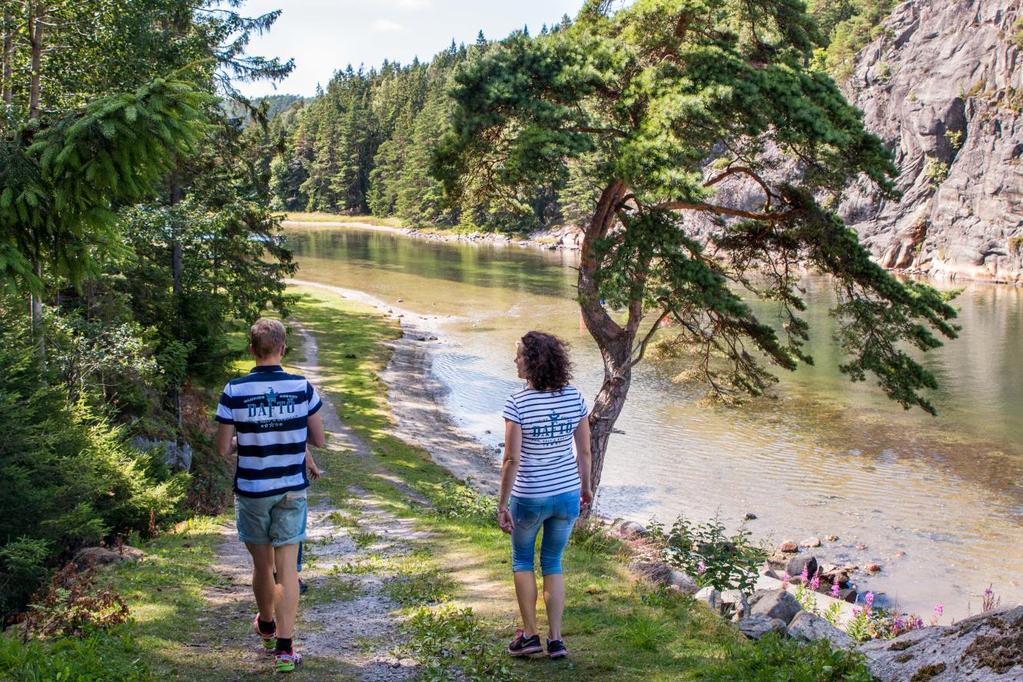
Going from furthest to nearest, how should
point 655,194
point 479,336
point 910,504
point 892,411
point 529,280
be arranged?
point 529,280
point 479,336
point 892,411
point 910,504
point 655,194

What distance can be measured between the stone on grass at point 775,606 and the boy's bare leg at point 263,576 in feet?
16.4

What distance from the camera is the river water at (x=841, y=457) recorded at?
54.0ft

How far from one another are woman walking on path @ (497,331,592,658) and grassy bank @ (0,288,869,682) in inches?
18.4

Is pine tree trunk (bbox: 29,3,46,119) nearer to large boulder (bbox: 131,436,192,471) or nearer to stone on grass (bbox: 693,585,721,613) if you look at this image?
large boulder (bbox: 131,436,192,471)

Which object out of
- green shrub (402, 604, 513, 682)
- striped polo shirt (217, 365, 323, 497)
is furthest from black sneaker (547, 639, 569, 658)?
striped polo shirt (217, 365, 323, 497)

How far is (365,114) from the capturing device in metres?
130

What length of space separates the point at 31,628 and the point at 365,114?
431ft

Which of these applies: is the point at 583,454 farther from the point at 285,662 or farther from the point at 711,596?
the point at 711,596

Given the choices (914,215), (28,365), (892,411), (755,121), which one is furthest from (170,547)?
(914,215)

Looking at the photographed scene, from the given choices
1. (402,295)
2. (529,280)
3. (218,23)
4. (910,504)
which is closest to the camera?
(910,504)

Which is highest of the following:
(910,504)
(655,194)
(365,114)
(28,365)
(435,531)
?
(365,114)

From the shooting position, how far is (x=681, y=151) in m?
11.0

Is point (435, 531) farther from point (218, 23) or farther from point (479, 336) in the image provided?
point (479, 336)

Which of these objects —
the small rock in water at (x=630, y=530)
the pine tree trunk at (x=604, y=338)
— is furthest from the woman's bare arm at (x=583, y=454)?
the small rock in water at (x=630, y=530)
